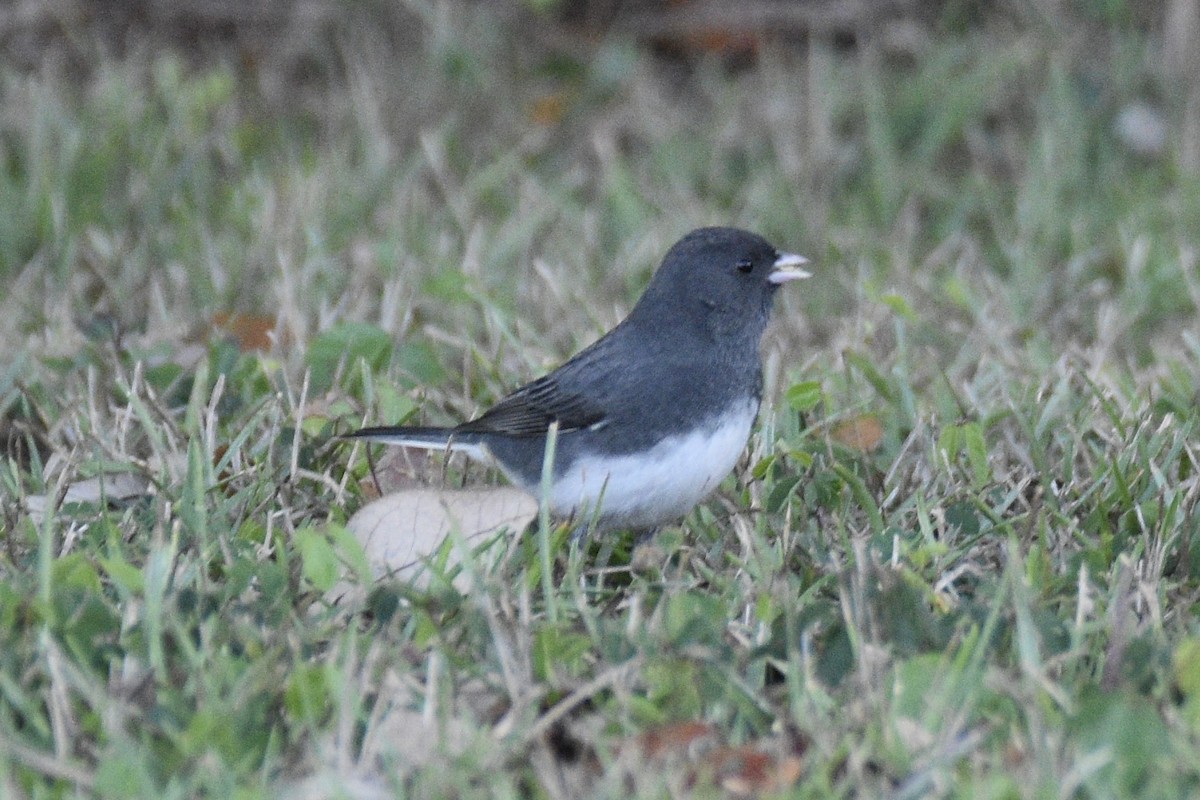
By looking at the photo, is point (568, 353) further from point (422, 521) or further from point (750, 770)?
point (750, 770)

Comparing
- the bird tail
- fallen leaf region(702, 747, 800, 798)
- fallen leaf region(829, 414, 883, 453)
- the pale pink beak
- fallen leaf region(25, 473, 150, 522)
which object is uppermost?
the pale pink beak

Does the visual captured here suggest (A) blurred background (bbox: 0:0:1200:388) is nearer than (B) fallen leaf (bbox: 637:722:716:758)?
No

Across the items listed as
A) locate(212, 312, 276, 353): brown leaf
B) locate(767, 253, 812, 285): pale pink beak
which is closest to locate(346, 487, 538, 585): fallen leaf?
locate(767, 253, 812, 285): pale pink beak

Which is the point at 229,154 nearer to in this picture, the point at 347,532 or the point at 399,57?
the point at 399,57

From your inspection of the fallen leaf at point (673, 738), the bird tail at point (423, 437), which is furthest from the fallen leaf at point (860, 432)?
the fallen leaf at point (673, 738)

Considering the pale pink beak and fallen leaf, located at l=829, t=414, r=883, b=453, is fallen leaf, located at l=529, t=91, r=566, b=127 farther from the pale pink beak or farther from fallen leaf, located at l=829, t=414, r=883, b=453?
fallen leaf, located at l=829, t=414, r=883, b=453

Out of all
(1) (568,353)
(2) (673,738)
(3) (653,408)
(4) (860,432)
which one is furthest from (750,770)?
(1) (568,353)

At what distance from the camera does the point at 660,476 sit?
2807mm

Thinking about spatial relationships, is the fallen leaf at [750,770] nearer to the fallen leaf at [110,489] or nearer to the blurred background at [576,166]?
the fallen leaf at [110,489]

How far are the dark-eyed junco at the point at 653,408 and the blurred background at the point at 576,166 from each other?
50cm

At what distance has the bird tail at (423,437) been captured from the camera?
2912 millimetres

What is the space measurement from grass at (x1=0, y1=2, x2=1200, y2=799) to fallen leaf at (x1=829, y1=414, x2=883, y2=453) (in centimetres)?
1

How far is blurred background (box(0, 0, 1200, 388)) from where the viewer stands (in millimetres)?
4070

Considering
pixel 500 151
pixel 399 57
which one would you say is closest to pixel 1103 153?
pixel 500 151
